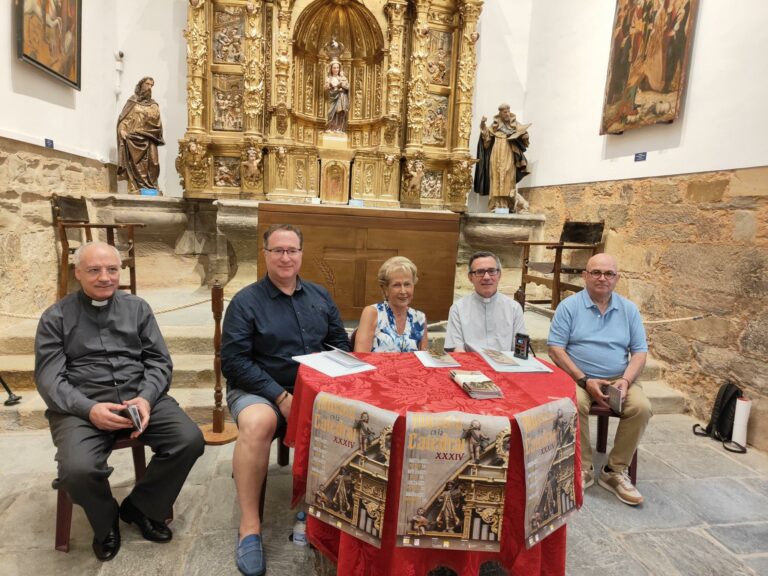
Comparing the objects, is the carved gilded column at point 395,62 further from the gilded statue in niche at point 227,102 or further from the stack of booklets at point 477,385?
the stack of booklets at point 477,385

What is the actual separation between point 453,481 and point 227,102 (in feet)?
18.6

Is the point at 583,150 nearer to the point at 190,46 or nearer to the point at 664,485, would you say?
the point at 664,485

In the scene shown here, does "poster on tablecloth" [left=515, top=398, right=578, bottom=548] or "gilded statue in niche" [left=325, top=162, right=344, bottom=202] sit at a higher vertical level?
"gilded statue in niche" [left=325, top=162, right=344, bottom=202]

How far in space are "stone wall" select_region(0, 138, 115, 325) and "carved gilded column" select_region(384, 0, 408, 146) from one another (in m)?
3.59

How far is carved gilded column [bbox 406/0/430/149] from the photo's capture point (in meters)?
6.01

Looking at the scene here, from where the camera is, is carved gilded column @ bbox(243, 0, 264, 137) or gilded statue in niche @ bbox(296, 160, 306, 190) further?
gilded statue in niche @ bbox(296, 160, 306, 190)

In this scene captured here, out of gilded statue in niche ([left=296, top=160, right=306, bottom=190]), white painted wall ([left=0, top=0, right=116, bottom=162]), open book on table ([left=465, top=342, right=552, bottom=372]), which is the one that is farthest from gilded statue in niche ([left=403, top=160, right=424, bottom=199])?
open book on table ([left=465, top=342, right=552, bottom=372])

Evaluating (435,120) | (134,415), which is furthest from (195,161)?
(134,415)

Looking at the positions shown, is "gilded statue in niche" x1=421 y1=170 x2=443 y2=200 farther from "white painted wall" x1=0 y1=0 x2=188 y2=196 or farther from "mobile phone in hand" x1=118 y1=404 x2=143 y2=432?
"mobile phone in hand" x1=118 y1=404 x2=143 y2=432

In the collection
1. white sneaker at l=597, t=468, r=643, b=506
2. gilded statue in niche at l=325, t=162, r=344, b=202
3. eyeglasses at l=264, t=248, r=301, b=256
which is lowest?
white sneaker at l=597, t=468, r=643, b=506

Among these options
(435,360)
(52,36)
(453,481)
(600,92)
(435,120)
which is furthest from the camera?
(435,120)

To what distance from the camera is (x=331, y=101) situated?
6262mm

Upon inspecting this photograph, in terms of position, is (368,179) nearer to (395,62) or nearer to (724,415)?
(395,62)

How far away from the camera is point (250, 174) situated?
591 centimetres
